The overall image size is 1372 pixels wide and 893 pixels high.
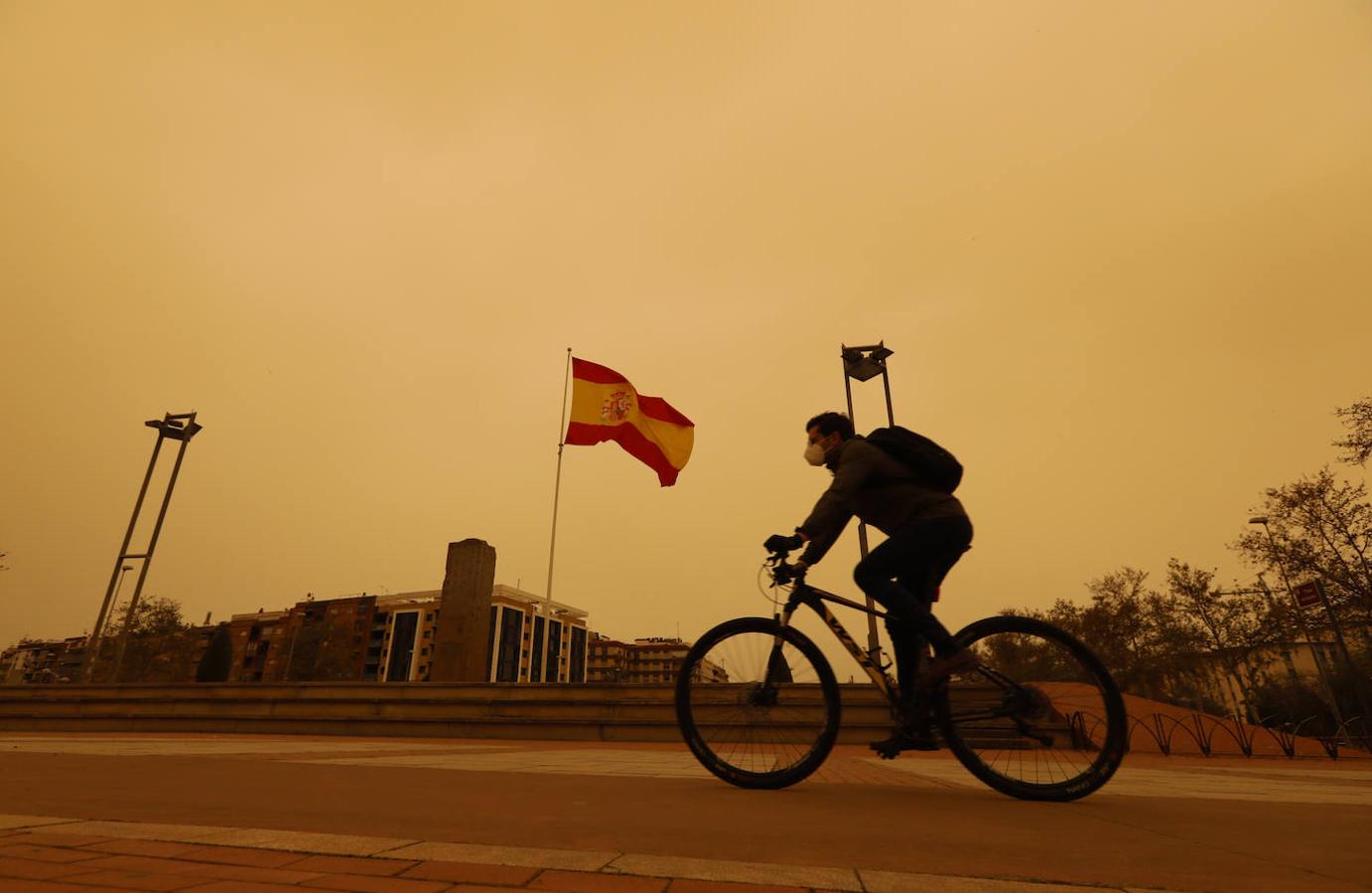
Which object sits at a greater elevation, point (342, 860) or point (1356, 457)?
point (1356, 457)

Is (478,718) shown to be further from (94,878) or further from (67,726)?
(94,878)

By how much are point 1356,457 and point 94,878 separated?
3074 cm

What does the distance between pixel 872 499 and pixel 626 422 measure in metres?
14.0

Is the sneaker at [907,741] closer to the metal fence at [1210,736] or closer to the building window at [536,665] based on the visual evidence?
the metal fence at [1210,736]

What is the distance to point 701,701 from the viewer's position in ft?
12.7

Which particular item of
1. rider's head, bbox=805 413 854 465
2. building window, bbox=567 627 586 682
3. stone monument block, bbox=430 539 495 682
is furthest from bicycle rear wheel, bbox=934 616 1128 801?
building window, bbox=567 627 586 682

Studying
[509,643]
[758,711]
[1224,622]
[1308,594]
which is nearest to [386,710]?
[758,711]

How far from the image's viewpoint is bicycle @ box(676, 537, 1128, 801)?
10.7 ft

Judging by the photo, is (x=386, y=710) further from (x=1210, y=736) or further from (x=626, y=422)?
(x=1210, y=736)

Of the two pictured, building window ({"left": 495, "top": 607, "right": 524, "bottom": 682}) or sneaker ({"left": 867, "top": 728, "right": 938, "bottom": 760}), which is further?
building window ({"left": 495, "top": 607, "right": 524, "bottom": 682})

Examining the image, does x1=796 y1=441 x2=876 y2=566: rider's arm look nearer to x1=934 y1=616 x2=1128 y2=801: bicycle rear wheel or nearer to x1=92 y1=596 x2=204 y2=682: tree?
x1=934 y1=616 x2=1128 y2=801: bicycle rear wheel

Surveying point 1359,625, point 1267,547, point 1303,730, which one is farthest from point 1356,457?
point 1303,730

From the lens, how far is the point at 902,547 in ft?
11.2

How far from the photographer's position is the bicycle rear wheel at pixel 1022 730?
3.19 m
